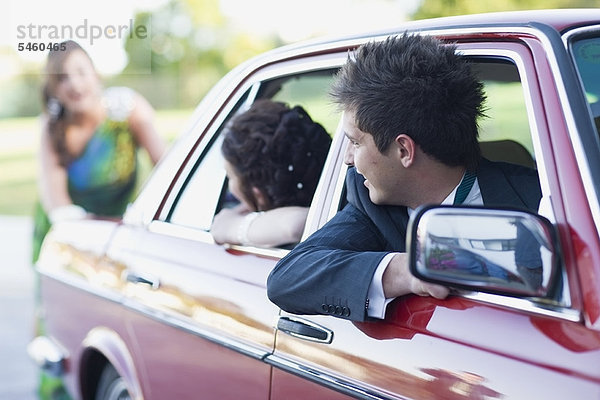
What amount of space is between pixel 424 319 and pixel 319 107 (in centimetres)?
164

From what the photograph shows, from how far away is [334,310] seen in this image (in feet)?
7.35

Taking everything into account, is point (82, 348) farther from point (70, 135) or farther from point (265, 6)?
point (265, 6)

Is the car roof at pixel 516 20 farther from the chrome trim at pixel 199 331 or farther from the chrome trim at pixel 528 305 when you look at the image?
the chrome trim at pixel 199 331

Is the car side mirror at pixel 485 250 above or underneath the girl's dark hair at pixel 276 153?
underneath

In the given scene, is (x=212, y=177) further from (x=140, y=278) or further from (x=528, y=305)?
(x=528, y=305)

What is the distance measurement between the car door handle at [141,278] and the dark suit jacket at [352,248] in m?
0.97

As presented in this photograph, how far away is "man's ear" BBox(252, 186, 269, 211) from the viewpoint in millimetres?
3314

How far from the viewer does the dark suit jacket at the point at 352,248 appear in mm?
2195

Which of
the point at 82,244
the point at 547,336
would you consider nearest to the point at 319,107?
the point at 82,244

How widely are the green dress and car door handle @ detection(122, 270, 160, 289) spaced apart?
9.61ft

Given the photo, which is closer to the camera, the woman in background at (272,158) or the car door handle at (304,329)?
the car door handle at (304,329)

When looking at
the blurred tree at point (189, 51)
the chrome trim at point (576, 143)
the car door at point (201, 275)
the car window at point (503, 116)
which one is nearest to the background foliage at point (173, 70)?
the blurred tree at point (189, 51)

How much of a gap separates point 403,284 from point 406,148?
1.12 ft

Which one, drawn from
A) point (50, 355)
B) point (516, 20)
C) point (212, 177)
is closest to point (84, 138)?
point (50, 355)
